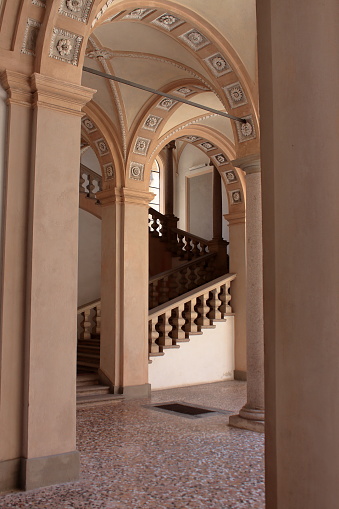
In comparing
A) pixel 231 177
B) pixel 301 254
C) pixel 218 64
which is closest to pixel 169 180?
pixel 231 177

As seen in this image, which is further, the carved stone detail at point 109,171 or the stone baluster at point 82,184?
the stone baluster at point 82,184

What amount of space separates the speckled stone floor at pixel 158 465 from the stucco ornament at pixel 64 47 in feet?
14.6

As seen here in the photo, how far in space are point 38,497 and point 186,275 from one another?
1085 cm

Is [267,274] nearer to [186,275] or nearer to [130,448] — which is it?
[130,448]

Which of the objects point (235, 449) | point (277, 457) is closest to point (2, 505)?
point (235, 449)

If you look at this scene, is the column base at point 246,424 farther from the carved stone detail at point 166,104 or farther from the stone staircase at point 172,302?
the carved stone detail at point 166,104

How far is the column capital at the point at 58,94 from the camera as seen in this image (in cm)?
552

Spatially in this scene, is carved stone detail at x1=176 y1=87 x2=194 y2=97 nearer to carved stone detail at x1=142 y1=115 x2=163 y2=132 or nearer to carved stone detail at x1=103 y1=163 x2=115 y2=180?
carved stone detail at x1=142 y1=115 x2=163 y2=132

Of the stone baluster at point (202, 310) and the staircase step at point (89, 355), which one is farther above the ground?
the stone baluster at point (202, 310)

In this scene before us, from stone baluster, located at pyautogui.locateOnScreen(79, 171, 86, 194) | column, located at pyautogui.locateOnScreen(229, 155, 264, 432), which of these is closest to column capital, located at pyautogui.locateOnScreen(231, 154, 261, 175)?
column, located at pyautogui.locateOnScreen(229, 155, 264, 432)

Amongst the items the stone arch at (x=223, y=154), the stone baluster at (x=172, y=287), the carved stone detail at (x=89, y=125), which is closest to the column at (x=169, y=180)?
the stone baluster at (x=172, y=287)

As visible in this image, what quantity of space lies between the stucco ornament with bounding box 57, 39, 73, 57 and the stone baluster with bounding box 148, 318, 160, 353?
23.0 ft

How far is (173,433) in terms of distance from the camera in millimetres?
7570

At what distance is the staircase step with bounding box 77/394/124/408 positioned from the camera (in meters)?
9.61
